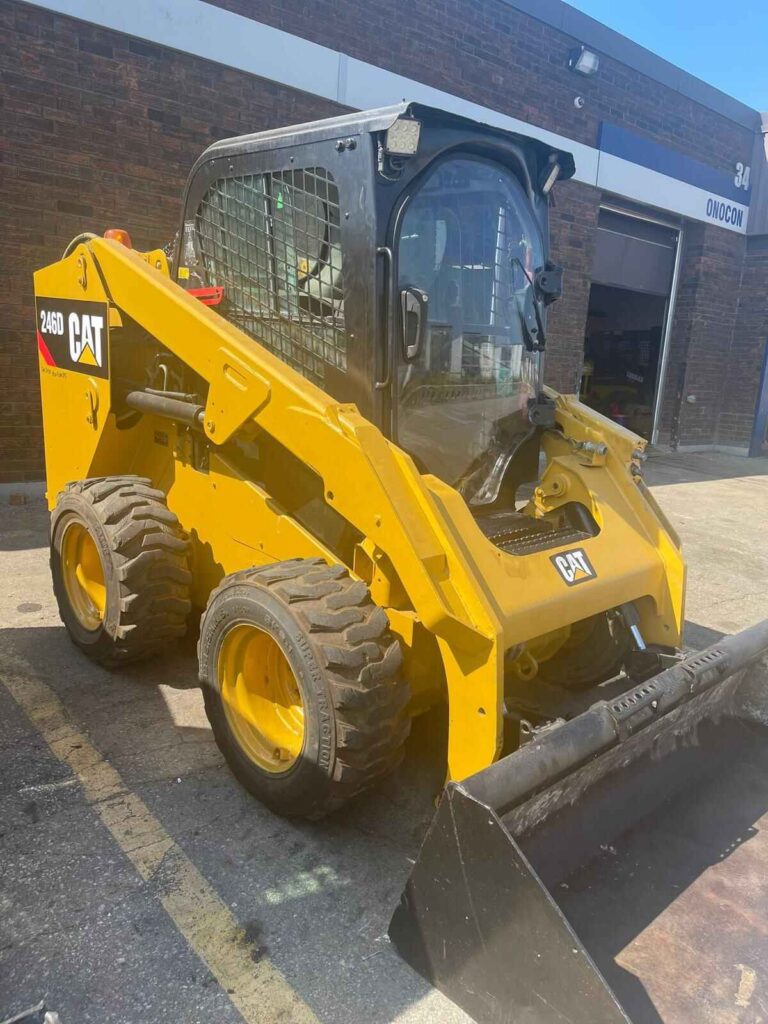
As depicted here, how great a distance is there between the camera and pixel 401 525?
2.40 m

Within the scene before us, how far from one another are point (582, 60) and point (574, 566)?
32.4 ft

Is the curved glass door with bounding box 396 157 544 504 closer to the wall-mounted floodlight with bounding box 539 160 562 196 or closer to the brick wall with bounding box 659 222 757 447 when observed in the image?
the wall-mounted floodlight with bounding box 539 160 562 196

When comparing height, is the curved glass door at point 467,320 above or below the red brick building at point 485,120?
below

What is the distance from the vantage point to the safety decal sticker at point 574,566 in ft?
9.04

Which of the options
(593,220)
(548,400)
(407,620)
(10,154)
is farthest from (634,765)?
(593,220)

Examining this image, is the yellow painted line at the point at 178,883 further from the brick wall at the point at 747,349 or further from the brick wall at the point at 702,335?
the brick wall at the point at 747,349

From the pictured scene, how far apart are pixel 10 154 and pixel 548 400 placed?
5317 mm

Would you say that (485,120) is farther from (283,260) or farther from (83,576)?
(83,576)

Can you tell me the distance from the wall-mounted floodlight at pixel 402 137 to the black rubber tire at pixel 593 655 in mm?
1960

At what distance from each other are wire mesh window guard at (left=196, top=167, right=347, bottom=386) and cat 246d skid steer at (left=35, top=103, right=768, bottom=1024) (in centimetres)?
1

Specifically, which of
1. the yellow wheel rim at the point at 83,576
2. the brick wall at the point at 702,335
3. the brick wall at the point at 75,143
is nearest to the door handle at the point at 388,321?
the yellow wheel rim at the point at 83,576

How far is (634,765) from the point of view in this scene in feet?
8.21

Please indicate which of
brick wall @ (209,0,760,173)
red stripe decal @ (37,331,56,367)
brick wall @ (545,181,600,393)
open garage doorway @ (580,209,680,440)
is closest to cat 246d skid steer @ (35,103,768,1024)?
red stripe decal @ (37,331,56,367)

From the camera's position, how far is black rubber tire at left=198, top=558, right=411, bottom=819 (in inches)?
94.1
